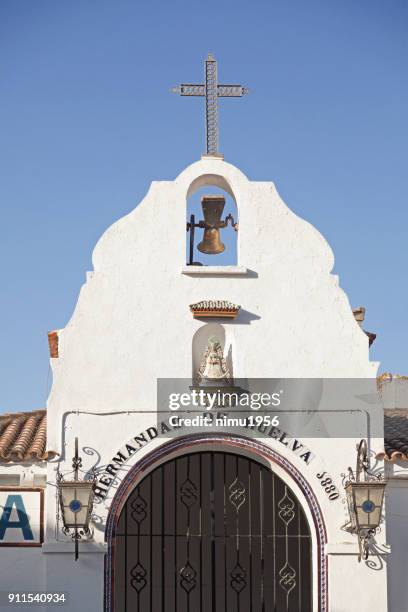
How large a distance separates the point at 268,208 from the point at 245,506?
233 inches

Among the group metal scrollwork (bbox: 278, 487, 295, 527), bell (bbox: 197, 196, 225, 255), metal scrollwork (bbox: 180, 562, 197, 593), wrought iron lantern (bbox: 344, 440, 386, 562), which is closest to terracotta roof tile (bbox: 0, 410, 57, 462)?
metal scrollwork (bbox: 180, 562, 197, 593)

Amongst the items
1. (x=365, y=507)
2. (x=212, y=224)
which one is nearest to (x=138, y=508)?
(x=365, y=507)

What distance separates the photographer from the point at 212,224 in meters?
17.8

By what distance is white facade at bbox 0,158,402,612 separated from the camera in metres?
15.9

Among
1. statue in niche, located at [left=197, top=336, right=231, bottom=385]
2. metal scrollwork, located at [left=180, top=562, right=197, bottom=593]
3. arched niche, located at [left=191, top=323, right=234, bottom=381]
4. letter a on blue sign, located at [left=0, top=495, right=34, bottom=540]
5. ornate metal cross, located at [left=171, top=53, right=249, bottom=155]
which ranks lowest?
metal scrollwork, located at [left=180, top=562, right=197, bottom=593]

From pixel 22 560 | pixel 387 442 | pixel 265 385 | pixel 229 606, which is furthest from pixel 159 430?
pixel 229 606

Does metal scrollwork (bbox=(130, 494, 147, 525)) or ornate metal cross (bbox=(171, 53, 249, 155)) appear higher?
ornate metal cross (bbox=(171, 53, 249, 155))

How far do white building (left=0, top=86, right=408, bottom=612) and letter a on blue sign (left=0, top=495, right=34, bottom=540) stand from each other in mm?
15

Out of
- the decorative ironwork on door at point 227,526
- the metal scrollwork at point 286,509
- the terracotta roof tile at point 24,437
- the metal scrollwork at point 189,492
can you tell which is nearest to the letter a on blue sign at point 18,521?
the terracotta roof tile at point 24,437

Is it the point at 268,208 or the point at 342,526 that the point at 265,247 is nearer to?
the point at 268,208

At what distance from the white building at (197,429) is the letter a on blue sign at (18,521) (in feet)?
0.05

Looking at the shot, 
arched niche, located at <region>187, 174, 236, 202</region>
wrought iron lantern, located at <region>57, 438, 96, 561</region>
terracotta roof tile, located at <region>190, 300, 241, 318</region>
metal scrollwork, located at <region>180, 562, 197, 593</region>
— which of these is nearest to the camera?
wrought iron lantern, located at <region>57, 438, 96, 561</region>

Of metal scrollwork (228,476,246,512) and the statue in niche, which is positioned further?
metal scrollwork (228,476,246,512)

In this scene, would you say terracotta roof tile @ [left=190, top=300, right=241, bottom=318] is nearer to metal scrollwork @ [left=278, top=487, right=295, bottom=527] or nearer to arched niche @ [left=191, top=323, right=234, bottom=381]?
arched niche @ [left=191, top=323, right=234, bottom=381]
